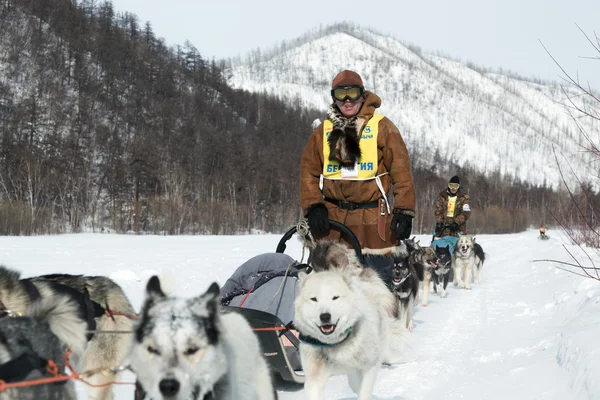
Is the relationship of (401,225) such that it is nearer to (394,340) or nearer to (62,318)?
(394,340)

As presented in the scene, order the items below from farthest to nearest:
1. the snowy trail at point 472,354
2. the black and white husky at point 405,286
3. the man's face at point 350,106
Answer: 1. the black and white husky at point 405,286
2. the man's face at point 350,106
3. the snowy trail at point 472,354

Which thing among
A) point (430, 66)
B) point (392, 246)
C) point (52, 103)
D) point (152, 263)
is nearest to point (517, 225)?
point (52, 103)

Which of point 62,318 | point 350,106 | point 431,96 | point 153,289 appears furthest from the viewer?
point 431,96

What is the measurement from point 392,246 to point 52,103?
46353mm

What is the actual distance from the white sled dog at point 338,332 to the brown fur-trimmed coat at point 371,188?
731mm

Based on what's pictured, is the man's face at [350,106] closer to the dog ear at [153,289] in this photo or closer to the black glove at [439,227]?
the dog ear at [153,289]

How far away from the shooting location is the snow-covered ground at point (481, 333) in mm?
3973

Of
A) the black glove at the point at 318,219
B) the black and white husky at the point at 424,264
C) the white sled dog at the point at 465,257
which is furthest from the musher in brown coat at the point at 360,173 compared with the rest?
the white sled dog at the point at 465,257

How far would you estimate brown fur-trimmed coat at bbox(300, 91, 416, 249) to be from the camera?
4.29 meters

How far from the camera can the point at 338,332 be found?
3.36 m

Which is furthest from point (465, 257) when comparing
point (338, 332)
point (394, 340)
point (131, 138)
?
point (131, 138)

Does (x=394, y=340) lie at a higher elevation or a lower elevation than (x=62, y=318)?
lower

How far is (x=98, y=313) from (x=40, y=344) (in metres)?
0.78

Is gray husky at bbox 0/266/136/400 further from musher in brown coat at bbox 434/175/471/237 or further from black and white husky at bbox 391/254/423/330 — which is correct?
musher in brown coat at bbox 434/175/471/237
